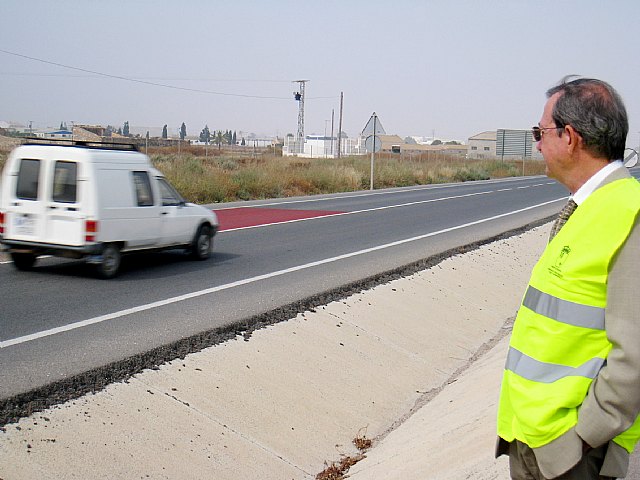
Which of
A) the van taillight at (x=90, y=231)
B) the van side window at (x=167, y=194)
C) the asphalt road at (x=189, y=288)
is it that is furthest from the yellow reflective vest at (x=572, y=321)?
the van side window at (x=167, y=194)

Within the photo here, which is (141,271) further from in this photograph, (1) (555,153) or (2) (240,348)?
(1) (555,153)

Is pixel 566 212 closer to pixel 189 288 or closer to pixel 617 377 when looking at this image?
pixel 617 377

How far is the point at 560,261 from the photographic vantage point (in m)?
2.76

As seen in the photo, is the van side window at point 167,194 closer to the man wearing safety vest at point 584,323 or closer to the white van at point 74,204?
the white van at point 74,204

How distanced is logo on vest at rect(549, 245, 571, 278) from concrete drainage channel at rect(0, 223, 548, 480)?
2147 mm

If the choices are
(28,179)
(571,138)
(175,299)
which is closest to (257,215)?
(28,179)

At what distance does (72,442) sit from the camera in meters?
5.41

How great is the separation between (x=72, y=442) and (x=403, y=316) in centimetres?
578

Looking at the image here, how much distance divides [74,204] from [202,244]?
2.87 metres

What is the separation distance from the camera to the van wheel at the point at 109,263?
11.6 meters

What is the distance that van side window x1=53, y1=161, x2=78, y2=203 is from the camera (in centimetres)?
1159

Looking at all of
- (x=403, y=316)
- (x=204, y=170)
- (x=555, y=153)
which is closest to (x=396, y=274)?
(x=403, y=316)

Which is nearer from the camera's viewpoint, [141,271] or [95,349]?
[95,349]

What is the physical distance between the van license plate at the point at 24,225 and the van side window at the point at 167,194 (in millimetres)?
2115
